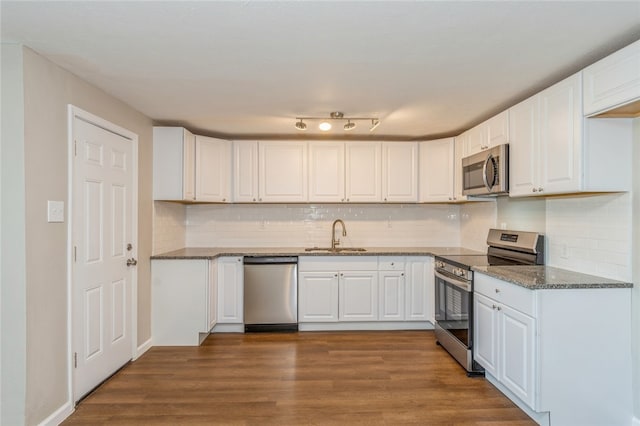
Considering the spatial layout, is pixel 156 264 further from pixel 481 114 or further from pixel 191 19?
pixel 481 114

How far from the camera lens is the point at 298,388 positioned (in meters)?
2.70

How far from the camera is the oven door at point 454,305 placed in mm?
2980

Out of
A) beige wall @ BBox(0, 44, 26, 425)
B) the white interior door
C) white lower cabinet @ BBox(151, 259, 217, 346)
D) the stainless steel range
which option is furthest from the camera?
white lower cabinet @ BBox(151, 259, 217, 346)

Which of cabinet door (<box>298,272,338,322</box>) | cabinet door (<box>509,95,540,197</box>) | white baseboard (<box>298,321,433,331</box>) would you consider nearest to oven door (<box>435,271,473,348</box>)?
white baseboard (<box>298,321,433,331</box>)

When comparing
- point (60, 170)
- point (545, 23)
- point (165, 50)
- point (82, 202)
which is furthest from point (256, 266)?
point (545, 23)

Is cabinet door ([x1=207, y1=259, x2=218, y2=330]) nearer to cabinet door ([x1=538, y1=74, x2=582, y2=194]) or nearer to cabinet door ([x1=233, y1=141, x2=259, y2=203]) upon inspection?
cabinet door ([x1=233, y1=141, x2=259, y2=203])

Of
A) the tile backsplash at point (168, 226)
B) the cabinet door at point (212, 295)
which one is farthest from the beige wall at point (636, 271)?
the tile backsplash at point (168, 226)

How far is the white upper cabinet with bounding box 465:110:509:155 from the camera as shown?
3.03m

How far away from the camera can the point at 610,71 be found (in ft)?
6.59

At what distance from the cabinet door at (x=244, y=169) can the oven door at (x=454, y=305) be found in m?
2.35

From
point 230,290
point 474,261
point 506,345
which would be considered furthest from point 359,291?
point 506,345

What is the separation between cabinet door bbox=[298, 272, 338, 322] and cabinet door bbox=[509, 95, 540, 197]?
2.05m

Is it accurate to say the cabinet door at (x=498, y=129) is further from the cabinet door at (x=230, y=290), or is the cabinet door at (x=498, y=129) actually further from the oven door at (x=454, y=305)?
the cabinet door at (x=230, y=290)

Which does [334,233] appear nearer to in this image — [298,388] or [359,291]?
[359,291]
